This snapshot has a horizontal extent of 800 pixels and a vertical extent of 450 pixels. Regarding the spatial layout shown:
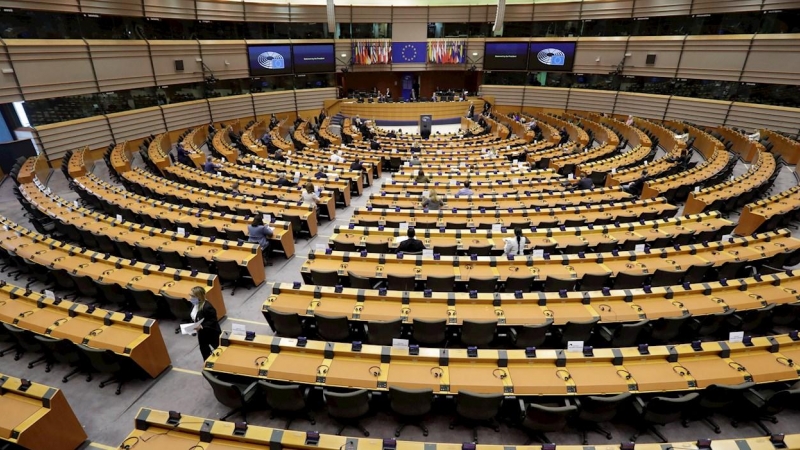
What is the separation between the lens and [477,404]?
5254 mm

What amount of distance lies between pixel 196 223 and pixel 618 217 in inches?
452

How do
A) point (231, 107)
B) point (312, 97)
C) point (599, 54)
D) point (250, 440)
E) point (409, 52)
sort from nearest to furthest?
point (250, 440) < point (231, 107) < point (599, 54) < point (312, 97) < point (409, 52)

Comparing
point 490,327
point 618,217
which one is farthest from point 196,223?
point 618,217

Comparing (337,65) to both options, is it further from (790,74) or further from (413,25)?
(790,74)

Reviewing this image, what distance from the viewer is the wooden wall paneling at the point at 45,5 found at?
16531mm

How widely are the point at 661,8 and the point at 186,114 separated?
98.6 ft

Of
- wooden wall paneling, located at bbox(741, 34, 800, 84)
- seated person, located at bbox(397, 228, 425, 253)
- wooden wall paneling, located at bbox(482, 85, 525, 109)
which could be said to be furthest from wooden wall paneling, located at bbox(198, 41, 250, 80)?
wooden wall paneling, located at bbox(741, 34, 800, 84)

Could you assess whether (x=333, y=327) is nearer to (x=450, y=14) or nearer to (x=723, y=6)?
(x=723, y=6)

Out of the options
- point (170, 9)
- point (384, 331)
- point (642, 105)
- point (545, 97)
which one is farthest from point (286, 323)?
point (545, 97)

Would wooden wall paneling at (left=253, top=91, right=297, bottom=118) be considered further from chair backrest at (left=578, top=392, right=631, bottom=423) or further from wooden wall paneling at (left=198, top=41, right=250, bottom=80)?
chair backrest at (left=578, top=392, right=631, bottom=423)

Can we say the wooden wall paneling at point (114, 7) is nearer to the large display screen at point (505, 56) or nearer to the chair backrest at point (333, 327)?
the chair backrest at point (333, 327)

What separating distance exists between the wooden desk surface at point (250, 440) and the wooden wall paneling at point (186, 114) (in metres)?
23.7

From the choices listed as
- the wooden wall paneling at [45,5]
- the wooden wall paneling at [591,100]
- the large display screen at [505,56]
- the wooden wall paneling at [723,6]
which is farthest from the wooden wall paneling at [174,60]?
the wooden wall paneling at [723,6]

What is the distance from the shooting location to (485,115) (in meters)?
29.9
